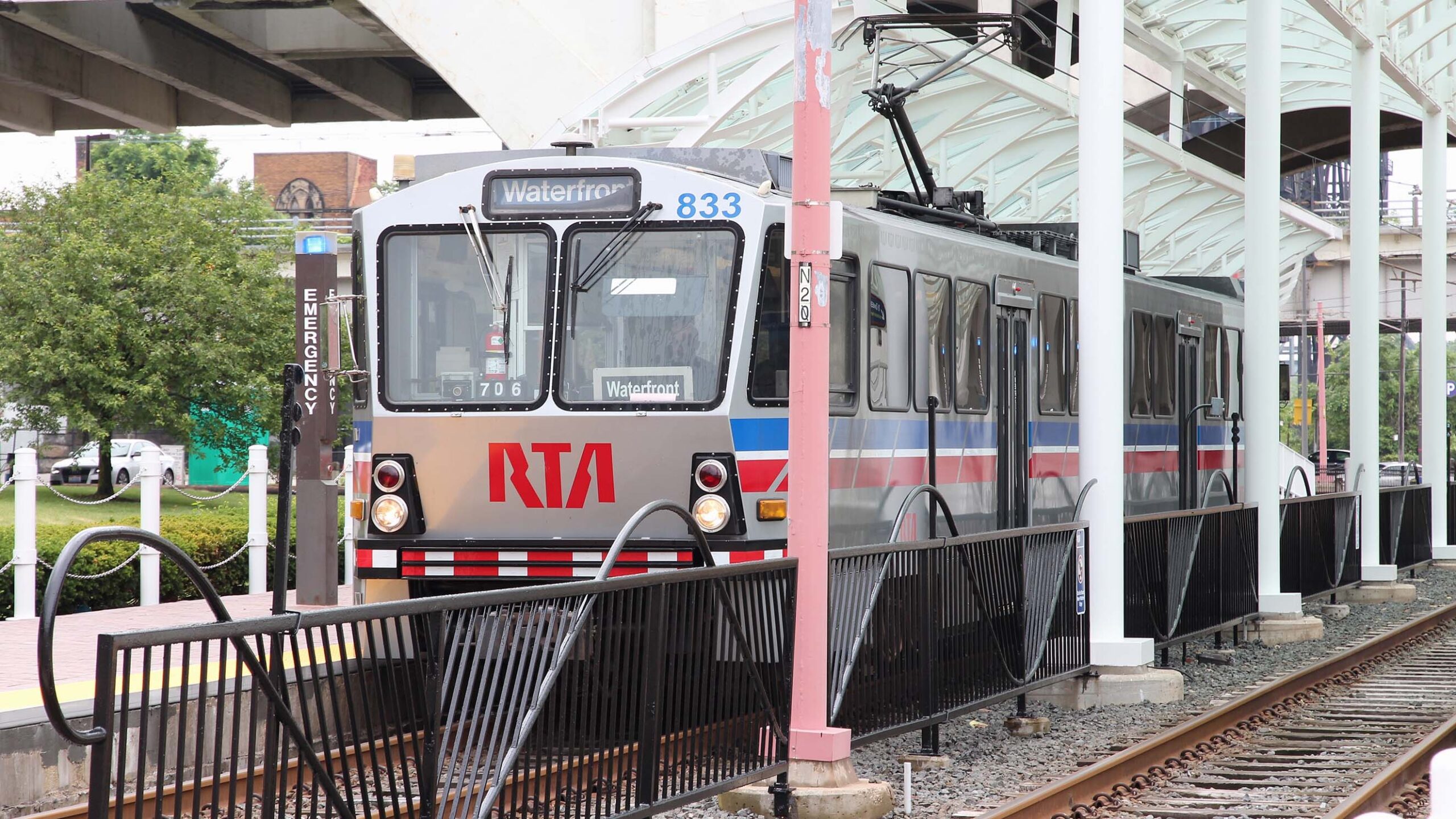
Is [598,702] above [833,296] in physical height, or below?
below

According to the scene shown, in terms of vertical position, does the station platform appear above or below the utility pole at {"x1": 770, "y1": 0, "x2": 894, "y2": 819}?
below

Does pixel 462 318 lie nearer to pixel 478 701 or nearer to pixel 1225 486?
pixel 478 701

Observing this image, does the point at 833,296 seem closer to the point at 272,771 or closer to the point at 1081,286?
the point at 1081,286

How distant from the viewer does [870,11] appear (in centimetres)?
1619

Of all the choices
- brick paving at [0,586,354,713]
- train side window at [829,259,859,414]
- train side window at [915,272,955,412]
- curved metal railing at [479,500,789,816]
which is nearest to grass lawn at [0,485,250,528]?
brick paving at [0,586,354,713]

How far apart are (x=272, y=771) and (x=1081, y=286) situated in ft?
28.1

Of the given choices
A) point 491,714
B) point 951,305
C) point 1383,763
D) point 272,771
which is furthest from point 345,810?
point 951,305

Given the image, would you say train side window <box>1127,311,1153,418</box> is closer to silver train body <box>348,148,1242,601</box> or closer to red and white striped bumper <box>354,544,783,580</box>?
silver train body <box>348,148,1242,601</box>

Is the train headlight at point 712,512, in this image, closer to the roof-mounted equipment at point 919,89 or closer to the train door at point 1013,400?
the roof-mounted equipment at point 919,89

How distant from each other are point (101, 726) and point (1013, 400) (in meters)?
10.1

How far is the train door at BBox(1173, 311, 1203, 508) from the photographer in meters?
18.3

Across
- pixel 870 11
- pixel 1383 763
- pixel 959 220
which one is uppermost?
pixel 870 11

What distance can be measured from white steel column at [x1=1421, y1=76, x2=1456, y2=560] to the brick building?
6723 centimetres

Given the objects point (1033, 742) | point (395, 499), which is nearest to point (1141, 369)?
point (1033, 742)
